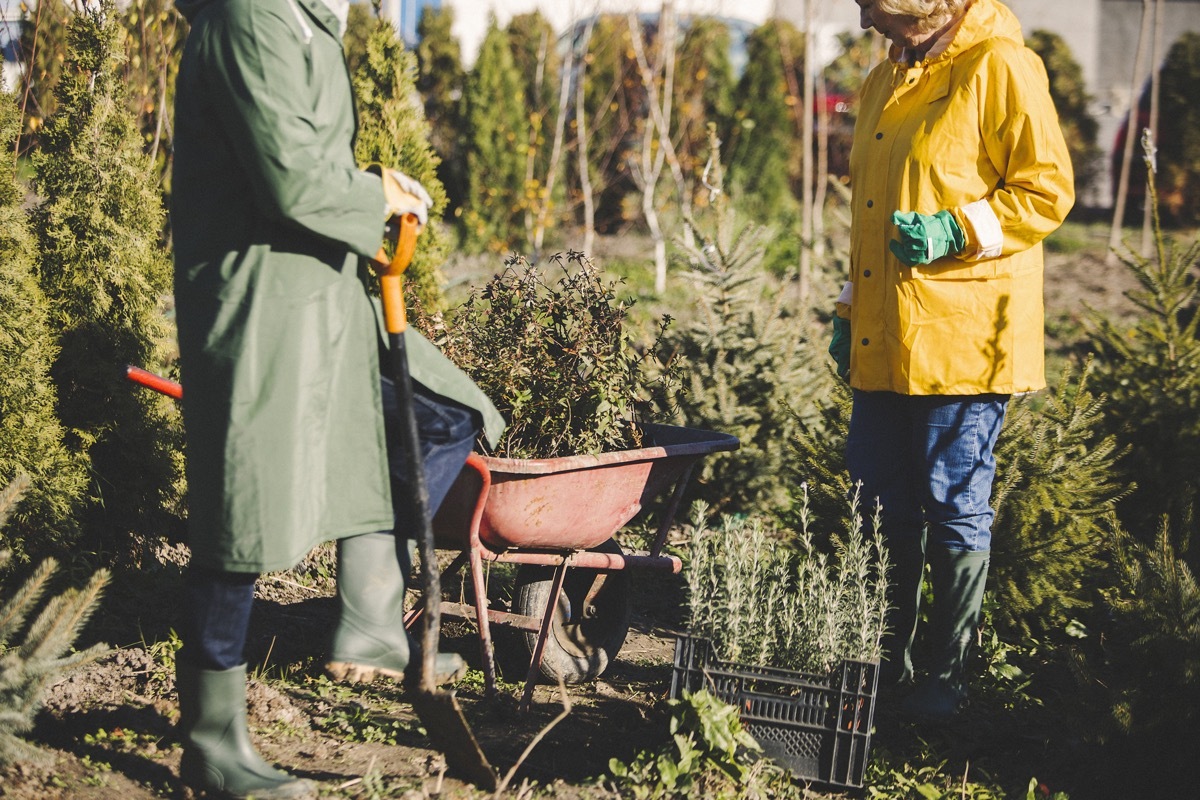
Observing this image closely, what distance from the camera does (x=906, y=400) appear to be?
3045mm

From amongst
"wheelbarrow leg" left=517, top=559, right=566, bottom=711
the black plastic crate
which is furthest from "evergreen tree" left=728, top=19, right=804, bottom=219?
the black plastic crate

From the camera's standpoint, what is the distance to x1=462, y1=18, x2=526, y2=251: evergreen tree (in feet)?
33.4

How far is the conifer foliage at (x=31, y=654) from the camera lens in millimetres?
2156

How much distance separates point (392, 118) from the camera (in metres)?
4.21

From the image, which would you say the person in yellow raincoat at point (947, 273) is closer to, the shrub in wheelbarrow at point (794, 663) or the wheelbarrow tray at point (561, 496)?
the shrub in wheelbarrow at point (794, 663)

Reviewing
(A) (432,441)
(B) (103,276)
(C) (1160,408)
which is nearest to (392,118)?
(B) (103,276)

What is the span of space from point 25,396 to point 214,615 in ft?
4.18

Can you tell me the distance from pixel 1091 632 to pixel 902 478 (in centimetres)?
102

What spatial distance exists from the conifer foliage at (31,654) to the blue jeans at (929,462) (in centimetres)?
197

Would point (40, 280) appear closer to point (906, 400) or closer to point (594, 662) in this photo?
point (594, 662)

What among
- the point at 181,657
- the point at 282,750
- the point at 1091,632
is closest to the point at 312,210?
the point at 181,657

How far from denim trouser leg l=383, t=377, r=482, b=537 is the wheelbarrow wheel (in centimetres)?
75

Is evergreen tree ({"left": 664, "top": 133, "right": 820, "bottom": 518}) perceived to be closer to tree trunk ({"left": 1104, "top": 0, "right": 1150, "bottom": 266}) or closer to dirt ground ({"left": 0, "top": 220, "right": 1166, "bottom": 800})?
dirt ground ({"left": 0, "top": 220, "right": 1166, "bottom": 800})

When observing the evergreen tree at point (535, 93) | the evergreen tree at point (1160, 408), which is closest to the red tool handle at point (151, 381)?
the evergreen tree at point (1160, 408)
